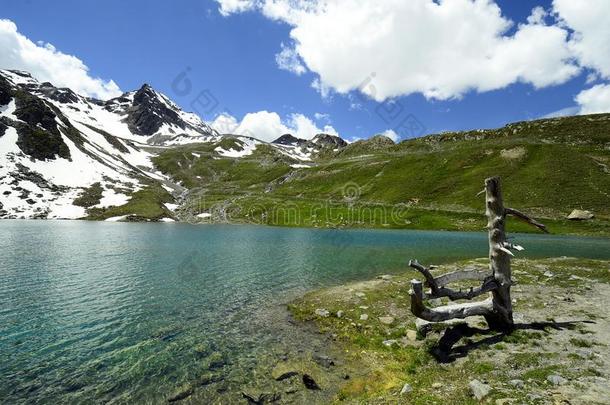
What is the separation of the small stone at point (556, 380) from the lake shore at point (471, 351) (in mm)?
35

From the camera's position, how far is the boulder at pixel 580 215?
116 meters

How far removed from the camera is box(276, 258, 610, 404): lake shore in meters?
13.1

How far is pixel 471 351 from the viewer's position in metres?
17.5

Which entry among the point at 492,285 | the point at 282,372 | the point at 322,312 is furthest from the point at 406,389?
the point at 322,312

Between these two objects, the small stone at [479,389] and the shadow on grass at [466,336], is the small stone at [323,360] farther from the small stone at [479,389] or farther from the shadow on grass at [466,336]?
the small stone at [479,389]

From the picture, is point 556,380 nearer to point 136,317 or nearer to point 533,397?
point 533,397

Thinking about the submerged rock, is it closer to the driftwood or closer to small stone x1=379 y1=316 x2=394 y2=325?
the driftwood

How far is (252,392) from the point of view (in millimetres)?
15695

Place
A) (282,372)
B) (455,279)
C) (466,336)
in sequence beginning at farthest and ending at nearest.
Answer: (466,336)
(455,279)
(282,372)

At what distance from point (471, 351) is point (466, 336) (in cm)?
198

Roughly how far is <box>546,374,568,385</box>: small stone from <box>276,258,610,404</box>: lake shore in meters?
0.03

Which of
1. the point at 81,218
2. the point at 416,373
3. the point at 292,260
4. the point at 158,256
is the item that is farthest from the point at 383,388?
the point at 81,218

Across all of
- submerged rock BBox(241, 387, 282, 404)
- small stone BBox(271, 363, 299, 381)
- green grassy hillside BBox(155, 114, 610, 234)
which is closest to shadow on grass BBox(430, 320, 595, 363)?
small stone BBox(271, 363, 299, 381)

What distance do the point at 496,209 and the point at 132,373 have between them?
72.3ft
